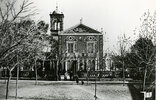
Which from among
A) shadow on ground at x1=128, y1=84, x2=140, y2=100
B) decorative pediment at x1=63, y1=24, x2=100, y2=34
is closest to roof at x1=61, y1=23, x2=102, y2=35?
decorative pediment at x1=63, y1=24, x2=100, y2=34

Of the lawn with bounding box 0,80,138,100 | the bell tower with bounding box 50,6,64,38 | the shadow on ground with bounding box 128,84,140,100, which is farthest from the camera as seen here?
the bell tower with bounding box 50,6,64,38

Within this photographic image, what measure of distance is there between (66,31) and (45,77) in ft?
46.3

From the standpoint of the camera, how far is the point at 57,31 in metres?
43.2

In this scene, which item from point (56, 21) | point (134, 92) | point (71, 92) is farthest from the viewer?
point (56, 21)

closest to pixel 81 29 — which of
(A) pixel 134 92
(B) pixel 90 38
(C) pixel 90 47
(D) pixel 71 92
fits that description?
(B) pixel 90 38

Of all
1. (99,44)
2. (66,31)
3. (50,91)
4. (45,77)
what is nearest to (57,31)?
(66,31)

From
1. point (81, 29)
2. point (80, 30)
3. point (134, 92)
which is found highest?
point (81, 29)

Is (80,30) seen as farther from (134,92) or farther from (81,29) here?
(134,92)

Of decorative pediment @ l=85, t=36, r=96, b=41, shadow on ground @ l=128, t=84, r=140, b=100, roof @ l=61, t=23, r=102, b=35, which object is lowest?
shadow on ground @ l=128, t=84, r=140, b=100

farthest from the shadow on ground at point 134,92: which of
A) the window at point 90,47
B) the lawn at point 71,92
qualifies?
the window at point 90,47

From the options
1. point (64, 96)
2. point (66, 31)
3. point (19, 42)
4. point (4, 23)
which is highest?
point (66, 31)

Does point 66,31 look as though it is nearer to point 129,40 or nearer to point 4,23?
point 129,40

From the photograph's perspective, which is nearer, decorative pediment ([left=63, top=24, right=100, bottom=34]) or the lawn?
the lawn

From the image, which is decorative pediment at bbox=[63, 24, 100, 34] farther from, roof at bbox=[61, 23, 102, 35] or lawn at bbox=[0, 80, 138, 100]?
lawn at bbox=[0, 80, 138, 100]
